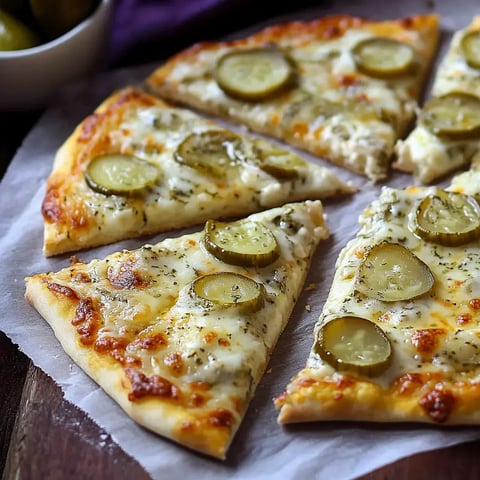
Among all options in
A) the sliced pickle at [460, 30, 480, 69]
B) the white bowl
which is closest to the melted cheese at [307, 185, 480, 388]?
the sliced pickle at [460, 30, 480, 69]

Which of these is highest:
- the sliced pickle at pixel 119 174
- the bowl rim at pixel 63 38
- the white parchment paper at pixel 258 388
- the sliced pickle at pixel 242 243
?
the bowl rim at pixel 63 38

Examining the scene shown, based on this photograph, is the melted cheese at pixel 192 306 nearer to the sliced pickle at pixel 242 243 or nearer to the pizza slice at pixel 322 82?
the sliced pickle at pixel 242 243

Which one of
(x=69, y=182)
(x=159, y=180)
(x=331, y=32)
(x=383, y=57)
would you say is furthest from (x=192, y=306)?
(x=331, y=32)

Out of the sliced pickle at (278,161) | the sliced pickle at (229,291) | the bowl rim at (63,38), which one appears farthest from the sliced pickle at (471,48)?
the sliced pickle at (229,291)

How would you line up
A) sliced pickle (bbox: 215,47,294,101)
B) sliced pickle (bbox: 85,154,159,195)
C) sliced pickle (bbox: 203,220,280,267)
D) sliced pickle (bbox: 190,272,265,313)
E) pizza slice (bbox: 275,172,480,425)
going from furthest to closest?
sliced pickle (bbox: 215,47,294,101) < sliced pickle (bbox: 85,154,159,195) < sliced pickle (bbox: 203,220,280,267) < sliced pickle (bbox: 190,272,265,313) < pizza slice (bbox: 275,172,480,425)

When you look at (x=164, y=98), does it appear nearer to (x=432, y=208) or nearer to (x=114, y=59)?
(x=114, y=59)

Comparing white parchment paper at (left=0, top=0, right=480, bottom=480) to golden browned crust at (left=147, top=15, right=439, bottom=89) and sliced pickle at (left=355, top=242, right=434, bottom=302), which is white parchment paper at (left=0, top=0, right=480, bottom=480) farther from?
golden browned crust at (left=147, top=15, right=439, bottom=89)
